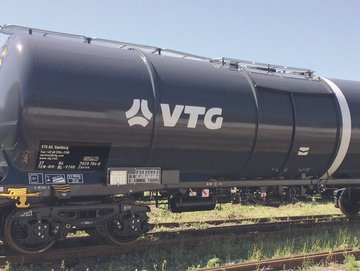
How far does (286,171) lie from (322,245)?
6.49ft

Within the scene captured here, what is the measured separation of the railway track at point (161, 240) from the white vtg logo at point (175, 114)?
7.90ft

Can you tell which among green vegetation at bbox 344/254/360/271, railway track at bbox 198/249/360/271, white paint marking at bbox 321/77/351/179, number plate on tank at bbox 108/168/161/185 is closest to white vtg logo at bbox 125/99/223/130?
number plate on tank at bbox 108/168/161/185

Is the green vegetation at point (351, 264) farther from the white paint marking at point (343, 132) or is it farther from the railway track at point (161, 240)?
the white paint marking at point (343, 132)

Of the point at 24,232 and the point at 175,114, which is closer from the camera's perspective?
the point at 24,232

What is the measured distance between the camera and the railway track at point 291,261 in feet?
24.2

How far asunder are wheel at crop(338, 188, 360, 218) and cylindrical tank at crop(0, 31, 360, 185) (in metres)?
2.02

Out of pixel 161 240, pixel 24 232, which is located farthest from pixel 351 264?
pixel 24 232

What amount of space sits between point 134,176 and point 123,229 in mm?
1062

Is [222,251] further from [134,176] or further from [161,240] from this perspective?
[134,176]

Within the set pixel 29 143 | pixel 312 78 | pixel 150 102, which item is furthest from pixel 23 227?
pixel 312 78

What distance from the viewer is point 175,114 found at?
28.3ft

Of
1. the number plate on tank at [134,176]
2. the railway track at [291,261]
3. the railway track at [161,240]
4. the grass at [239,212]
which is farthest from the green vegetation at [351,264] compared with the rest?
the grass at [239,212]

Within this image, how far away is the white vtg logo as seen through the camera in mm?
8172

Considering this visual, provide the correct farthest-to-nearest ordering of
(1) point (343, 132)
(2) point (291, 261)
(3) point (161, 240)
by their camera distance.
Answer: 1. (1) point (343, 132)
2. (3) point (161, 240)
3. (2) point (291, 261)
